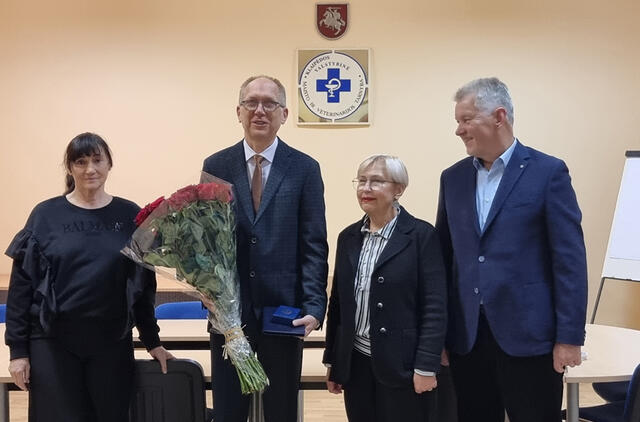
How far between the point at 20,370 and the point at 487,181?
1.70 metres

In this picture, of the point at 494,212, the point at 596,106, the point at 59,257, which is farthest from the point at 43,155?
the point at 596,106

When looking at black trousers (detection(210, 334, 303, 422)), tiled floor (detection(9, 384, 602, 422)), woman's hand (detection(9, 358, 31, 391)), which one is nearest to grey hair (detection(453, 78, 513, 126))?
black trousers (detection(210, 334, 303, 422))

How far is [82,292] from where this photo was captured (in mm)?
1999

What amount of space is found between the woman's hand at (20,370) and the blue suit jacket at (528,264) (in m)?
1.47

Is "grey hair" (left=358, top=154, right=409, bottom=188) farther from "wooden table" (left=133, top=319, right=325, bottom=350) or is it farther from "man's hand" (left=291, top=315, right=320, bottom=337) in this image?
"wooden table" (left=133, top=319, right=325, bottom=350)

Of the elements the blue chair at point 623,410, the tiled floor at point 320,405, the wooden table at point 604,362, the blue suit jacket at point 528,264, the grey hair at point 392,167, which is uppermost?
the grey hair at point 392,167

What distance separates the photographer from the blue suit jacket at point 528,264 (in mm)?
1819

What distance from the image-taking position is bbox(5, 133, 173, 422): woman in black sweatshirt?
78.8 inches

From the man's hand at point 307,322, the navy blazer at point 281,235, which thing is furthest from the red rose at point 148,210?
the man's hand at point 307,322

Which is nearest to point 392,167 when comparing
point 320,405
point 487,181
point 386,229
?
point 386,229

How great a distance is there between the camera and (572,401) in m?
2.33

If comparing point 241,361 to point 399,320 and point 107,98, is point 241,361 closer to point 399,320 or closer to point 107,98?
point 399,320

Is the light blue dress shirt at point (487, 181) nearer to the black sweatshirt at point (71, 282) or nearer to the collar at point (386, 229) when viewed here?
the collar at point (386, 229)

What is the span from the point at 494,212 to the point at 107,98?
3.88 m
